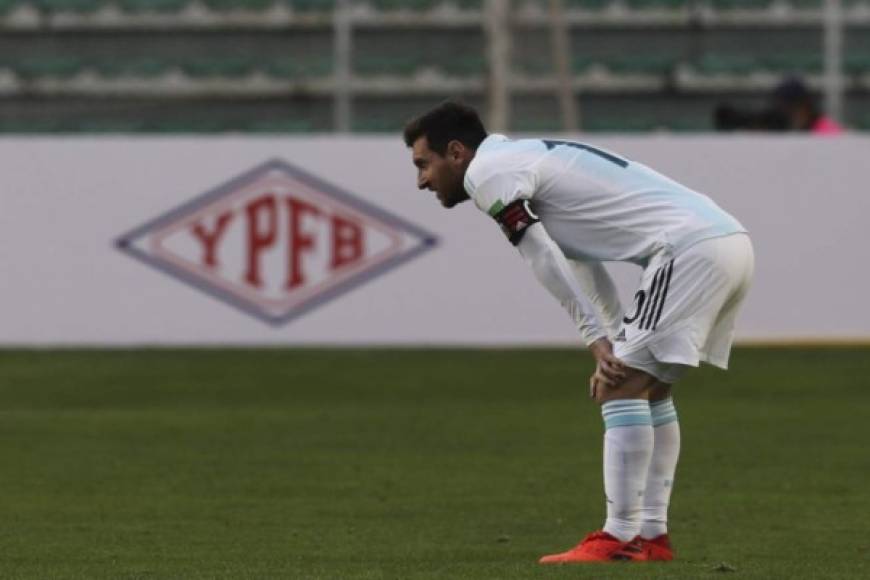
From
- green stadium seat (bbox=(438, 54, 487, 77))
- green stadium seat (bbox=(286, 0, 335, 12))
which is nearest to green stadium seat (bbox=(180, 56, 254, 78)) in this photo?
green stadium seat (bbox=(286, 0, 335, 12))

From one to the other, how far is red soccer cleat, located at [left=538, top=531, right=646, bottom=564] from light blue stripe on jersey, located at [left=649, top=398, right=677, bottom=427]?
0.47 meters

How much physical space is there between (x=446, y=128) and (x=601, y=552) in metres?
1.49

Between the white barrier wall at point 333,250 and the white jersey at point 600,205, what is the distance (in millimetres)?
11683

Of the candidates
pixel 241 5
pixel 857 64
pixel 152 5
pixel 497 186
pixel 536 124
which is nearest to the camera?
pixel 497 186

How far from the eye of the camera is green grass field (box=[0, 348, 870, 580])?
7.68 m

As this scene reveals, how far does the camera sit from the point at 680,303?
23.7 feet

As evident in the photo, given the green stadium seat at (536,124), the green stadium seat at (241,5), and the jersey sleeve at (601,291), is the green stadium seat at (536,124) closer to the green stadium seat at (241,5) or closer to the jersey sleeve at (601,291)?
the green stadium seat at (241,5)

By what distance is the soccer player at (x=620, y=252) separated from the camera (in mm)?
7195

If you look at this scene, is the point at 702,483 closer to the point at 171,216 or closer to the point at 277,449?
the point at 277,449

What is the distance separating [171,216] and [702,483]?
9.75 meters

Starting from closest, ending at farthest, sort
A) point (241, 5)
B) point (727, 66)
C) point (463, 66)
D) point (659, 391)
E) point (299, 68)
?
point (659, 391), point (463, 66), point (727, 66), point (299, 68), point (241, 5)

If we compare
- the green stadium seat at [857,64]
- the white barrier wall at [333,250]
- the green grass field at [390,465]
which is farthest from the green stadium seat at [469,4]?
the green grass field at [390,465]

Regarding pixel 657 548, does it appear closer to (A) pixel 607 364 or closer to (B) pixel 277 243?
(A) pixel 607 364

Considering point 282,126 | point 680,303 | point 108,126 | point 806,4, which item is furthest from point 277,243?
point 680,303
